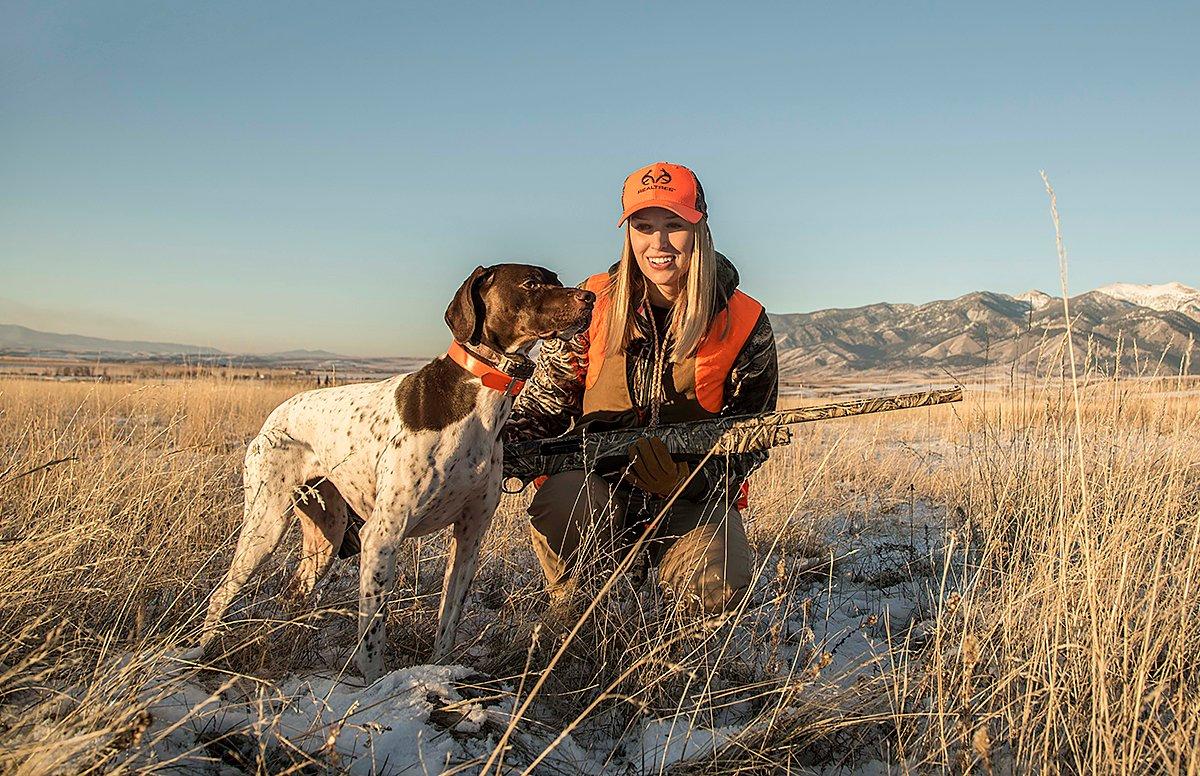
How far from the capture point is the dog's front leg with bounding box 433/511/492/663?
336cm

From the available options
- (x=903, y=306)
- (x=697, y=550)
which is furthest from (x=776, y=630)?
(x=903, y=306)

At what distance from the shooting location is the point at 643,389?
4.13 meters

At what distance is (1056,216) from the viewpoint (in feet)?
8.53

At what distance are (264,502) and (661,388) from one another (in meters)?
2.01

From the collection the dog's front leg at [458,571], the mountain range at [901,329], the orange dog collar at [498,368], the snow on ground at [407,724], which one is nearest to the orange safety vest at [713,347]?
the orange dog collar at [498,368]

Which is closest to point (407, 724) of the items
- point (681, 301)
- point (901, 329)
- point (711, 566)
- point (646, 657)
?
point (646, 657)

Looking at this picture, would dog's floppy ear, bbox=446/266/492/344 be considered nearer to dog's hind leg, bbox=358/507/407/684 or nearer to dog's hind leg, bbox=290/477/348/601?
dog's hind leg, bbox=358/507/407/684

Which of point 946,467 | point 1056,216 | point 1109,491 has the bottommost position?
point 946,467

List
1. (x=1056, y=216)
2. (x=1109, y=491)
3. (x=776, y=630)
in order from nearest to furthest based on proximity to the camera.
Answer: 1. (x=1056, y=216)
2. (x=776, y=630)
3. (x=1109, y=491)

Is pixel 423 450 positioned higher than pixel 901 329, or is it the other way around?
pixel 901 329

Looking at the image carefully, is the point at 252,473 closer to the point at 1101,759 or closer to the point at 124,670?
the point at 124,670

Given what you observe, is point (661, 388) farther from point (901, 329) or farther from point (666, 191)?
point (901, 329)

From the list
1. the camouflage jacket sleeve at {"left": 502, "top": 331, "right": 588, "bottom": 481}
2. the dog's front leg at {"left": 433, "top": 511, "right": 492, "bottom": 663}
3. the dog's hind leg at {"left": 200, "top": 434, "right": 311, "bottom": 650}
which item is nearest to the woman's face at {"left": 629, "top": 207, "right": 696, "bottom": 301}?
the camouflage jacket sleeve at {"left": 502, "top": 331, "right": 588, "bottom": 481}

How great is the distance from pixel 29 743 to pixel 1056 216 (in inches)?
125
